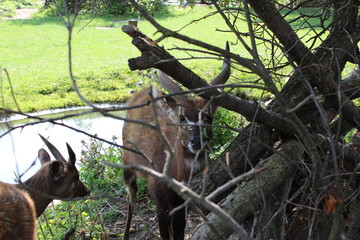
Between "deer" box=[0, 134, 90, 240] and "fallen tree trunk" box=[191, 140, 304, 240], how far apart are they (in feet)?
3.49

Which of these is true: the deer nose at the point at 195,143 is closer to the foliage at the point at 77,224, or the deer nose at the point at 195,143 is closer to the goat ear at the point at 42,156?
the foliage at the point at 77,224

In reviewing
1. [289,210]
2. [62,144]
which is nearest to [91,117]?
[62,144]

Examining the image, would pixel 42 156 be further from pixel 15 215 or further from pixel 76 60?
pixel 76 60

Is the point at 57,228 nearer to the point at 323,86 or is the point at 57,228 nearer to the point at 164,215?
the point at 164,215

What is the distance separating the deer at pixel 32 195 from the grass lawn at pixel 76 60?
2.92m

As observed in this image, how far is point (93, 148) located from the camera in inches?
287

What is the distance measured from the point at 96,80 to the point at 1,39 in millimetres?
9878

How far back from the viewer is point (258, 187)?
3582 millimetres

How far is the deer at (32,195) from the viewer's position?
14.2 ft

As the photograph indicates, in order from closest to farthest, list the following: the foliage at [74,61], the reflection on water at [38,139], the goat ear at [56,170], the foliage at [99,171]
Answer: the goat ear at [56,170], the foliage at [99,171], the reflection on water at [38,139], the foliage at [74,61]

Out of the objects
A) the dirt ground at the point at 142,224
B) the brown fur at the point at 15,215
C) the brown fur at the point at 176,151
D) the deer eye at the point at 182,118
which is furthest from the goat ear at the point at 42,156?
the deer eye at the point at 182,118

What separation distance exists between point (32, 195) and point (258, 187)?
2901mm

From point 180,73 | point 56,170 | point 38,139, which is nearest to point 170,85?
point 180,73

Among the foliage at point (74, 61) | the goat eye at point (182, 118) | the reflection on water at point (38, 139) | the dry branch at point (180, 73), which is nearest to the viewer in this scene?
the dry branch at point (180, 73)
